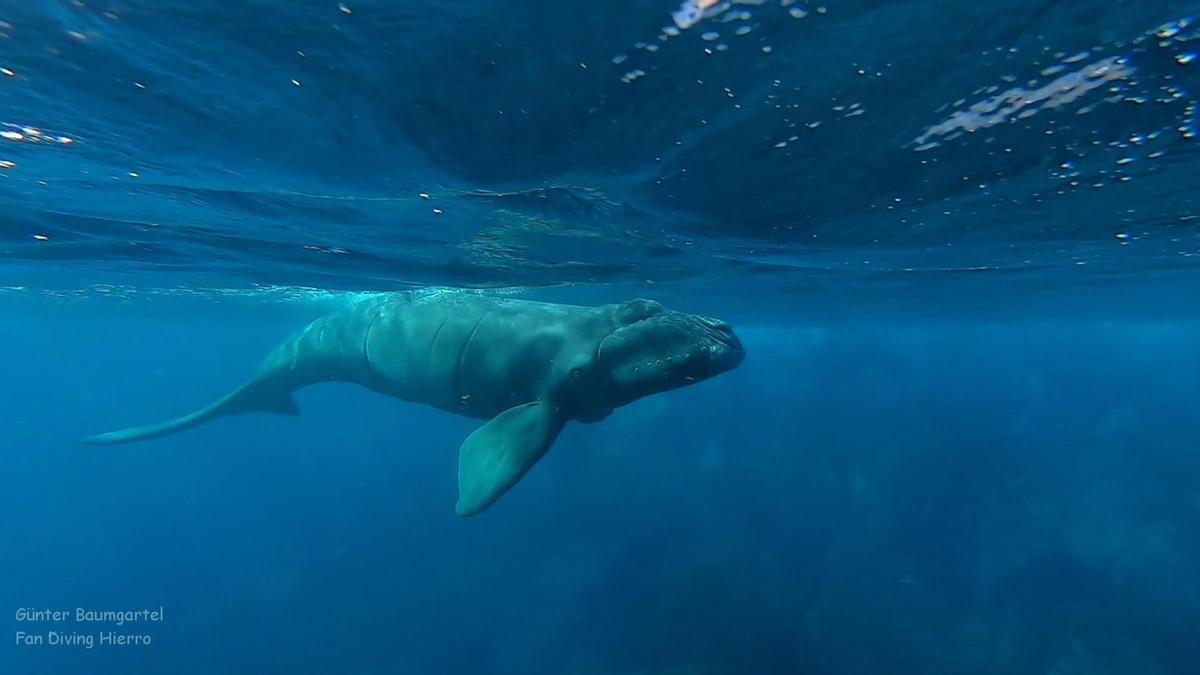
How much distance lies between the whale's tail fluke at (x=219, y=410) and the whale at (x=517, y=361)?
419 centimetres

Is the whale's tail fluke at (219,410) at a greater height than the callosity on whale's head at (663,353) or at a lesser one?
lesser

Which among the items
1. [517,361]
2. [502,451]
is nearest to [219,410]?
[517,361]

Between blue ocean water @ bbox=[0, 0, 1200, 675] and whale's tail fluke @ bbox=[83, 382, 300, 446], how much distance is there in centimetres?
366

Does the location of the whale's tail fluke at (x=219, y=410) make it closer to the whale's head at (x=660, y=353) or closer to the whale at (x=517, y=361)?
the whale at (x=517, y=361)

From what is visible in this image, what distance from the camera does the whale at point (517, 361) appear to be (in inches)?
276

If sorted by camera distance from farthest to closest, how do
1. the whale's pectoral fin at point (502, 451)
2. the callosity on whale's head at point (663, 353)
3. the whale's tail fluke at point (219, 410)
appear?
the whale's tail fluke at point (219, 410), the callosity on whale's head at point (663, 353), the whale's pectoral fin at point (502, 451)

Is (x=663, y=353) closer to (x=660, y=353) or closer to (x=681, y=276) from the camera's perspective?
(x=660, y=353)

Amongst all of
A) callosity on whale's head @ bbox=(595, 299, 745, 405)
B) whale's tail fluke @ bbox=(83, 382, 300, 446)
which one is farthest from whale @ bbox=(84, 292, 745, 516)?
whale's tail fluke @ bbox=(83, 382, 300, 446)

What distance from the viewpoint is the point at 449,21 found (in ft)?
19.9

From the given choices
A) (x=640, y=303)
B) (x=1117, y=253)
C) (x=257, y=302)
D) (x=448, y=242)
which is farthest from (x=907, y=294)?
(x=257, y=302)

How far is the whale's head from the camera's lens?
6.98 m

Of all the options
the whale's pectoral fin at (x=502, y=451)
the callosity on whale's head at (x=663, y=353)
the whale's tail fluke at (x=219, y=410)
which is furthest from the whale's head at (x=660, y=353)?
the whale's tail fluke at (x=219, y=410)

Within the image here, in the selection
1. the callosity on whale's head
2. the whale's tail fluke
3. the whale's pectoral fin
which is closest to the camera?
the whale's pectoral fin

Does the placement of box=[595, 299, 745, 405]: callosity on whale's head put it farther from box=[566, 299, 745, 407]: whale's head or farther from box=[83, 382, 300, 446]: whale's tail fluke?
box=[83, 382, 300, 446]: whale's tail fluke
